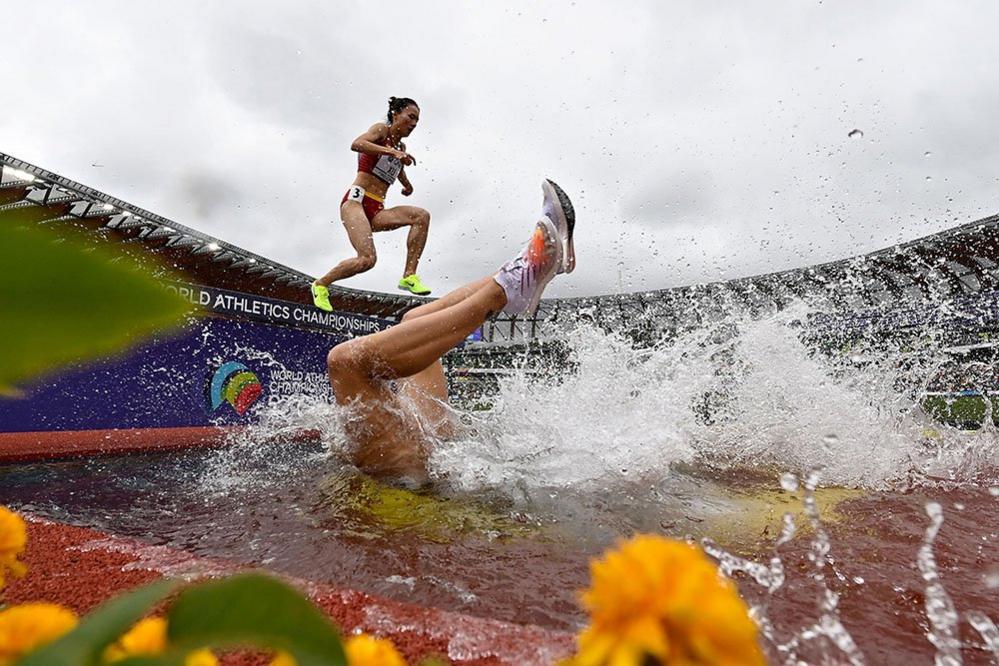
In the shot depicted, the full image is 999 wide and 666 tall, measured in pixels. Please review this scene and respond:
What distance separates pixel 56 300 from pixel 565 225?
2.64 metres

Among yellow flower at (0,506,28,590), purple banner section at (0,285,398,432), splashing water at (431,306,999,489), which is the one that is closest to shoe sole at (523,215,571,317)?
splashing water at (431,306,999,489)

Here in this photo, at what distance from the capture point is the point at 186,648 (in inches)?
10.8

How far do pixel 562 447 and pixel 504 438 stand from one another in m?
0.45

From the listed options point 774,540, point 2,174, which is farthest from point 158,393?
point 774,540

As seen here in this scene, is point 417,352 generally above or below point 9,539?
above

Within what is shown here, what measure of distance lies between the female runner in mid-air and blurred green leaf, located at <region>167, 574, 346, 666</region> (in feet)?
15.8

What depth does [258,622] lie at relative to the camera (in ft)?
0.96

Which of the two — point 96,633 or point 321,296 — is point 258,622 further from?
point 321,296

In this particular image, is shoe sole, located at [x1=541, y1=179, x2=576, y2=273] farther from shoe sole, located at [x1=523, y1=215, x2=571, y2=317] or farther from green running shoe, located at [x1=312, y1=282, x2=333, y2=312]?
green running shoe, located at [x1=312, y1=282, x2=333, y2=312]

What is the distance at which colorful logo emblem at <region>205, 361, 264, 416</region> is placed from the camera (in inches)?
377

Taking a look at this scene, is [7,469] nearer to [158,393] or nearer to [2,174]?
[158,393]

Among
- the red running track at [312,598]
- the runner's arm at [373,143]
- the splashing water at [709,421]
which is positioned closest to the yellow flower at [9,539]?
the red running track at [312,598]

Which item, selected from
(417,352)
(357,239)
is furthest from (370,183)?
(417,352)

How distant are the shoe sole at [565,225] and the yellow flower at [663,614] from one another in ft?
8.02
